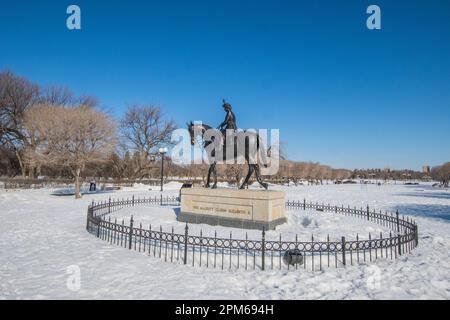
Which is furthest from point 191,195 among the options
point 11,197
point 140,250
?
point 11,197

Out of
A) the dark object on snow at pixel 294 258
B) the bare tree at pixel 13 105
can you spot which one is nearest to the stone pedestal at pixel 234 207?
the dark object on snow at pixel 294 258

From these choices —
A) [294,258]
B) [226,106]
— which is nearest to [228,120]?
[226,106]

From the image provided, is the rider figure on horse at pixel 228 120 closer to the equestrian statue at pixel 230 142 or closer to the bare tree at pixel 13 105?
the equestrian statue at pixel 230 142

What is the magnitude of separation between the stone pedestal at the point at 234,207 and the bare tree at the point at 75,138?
1653 cm

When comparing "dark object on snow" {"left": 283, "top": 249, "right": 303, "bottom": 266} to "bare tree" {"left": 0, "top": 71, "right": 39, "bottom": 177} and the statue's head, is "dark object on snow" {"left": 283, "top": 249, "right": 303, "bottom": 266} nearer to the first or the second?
the statue's head

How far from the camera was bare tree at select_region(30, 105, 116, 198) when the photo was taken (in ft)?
86.3

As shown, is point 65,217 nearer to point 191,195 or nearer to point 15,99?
point 191,195

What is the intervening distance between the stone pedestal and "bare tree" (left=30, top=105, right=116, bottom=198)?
16528mm

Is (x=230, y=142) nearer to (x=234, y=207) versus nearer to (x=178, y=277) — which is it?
(x=234, y=207)

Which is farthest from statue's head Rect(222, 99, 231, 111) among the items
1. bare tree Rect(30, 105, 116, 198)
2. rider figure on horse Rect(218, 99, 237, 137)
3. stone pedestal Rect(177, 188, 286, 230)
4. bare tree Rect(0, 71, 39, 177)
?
bare tree Rect(0, 71, 39, 177)

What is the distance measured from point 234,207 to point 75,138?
19930 mm

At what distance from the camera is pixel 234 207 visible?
44.1 ft

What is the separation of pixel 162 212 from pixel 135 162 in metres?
39.3
